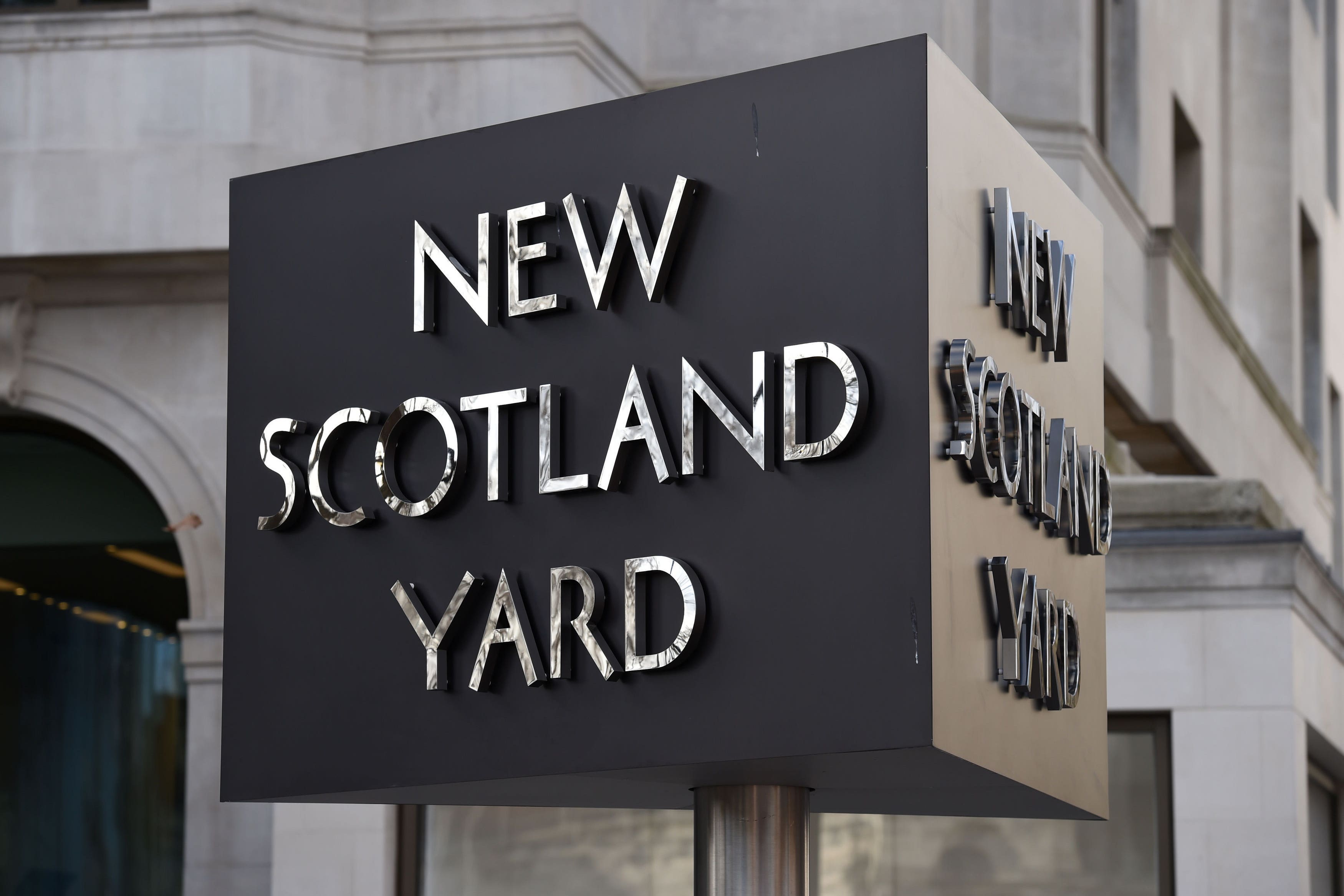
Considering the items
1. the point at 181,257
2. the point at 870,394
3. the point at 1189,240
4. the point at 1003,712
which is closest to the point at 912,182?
the point at 870,394

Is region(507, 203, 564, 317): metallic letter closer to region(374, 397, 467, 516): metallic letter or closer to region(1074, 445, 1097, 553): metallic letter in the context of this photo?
region(374, 397, 467, 516): metallic letter

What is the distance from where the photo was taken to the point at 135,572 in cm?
1659

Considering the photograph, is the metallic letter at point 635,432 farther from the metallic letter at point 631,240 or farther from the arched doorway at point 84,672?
the arched doorway at point 84,672

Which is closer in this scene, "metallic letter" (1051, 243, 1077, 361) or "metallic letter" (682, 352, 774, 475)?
Result: "metallic letter" (682, 352, 774, 475)

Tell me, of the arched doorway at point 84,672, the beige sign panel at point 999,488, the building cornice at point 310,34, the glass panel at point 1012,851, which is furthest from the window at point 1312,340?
the beige sign panel at point 999,488

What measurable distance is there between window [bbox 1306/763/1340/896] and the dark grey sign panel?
8545 millimetres

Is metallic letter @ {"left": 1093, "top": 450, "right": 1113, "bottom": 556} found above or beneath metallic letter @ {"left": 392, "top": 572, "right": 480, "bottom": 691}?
above

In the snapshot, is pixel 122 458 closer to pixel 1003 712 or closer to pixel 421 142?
pixel 421 142

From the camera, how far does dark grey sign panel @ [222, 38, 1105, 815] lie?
5527mm

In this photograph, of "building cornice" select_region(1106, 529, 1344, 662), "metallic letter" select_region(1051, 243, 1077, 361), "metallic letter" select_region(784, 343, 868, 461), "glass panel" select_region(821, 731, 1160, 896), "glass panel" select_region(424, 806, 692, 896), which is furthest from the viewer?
"glass panel" select_region(424, 806, 692, 896)

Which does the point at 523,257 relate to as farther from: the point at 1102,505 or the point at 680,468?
the point at 1102,505

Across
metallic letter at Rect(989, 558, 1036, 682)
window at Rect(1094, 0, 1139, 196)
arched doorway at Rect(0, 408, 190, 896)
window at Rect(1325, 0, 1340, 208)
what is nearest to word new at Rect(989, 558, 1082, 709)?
metallic letter at Rect(989, 558, 1036, 682)

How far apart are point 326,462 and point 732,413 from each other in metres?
1.42

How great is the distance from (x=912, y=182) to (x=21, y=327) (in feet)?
38.0
